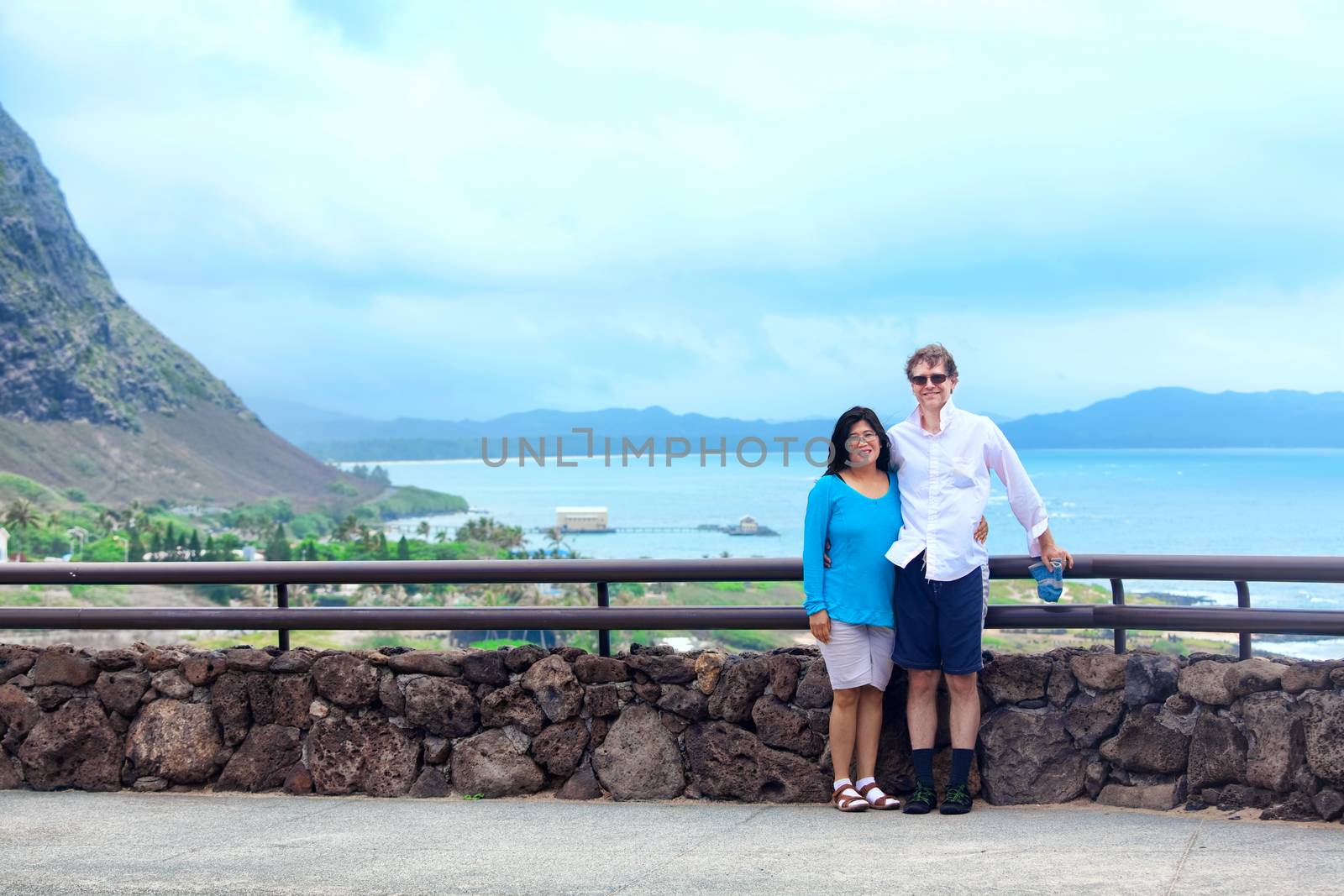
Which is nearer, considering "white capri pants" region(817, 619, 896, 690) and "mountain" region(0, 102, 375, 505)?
"white capri pants" region(817, 619, 896, 690)

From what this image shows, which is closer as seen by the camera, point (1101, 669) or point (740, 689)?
point (1101, 669)

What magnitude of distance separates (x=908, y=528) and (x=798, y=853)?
1548 mm

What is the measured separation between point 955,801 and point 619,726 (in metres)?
1.70

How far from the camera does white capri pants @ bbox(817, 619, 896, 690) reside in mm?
5805

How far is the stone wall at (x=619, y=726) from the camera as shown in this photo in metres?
5.73

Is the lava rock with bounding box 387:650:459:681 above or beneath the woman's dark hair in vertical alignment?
beneath

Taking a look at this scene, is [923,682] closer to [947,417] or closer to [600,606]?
[947,417]

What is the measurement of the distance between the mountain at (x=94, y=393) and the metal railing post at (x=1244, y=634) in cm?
15068

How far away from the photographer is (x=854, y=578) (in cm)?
582

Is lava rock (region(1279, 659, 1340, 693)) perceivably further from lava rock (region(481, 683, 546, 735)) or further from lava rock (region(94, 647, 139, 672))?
lava rock (region(94, 647, 139, 672))

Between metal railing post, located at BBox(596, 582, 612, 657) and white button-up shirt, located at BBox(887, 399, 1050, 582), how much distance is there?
1.54 m

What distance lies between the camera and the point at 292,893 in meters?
5.03

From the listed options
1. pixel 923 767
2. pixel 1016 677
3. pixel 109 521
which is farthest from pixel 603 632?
pixel 109 521

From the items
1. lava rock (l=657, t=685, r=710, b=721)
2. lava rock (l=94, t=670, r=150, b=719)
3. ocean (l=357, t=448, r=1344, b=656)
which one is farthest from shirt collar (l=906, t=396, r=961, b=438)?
ocean (l=357, t=448, r=1344, b=656)
